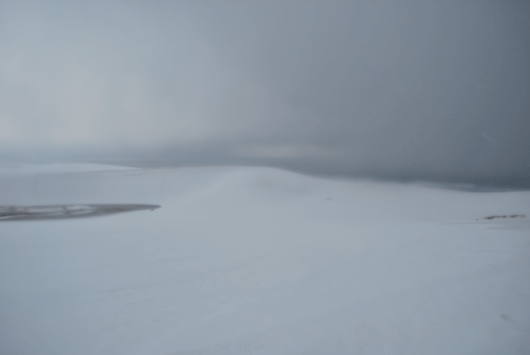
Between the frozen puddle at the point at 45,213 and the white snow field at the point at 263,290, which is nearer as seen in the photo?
the white snow field at the point at 263,290

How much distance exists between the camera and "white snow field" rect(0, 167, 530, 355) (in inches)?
90.3

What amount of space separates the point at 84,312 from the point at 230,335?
70.8 inches

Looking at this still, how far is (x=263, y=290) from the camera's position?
3.37m

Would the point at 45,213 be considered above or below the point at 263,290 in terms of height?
below

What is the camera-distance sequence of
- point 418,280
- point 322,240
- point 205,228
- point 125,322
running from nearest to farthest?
1. point 125,322
2. point 418,280
3. point 322,240
4. point 205,228

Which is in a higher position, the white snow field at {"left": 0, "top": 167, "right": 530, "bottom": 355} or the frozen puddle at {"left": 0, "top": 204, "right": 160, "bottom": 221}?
the white snow field at {"left": 0, "top": 167, "right": 530, "bottom": 355}

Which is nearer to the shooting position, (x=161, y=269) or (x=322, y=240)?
(x=161, y=269)

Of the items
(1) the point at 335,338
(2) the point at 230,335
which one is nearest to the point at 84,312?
(2) the point at 230,335

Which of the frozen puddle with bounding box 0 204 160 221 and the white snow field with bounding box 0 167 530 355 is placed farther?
the frozen puddle with bounding box 0 204 160 221

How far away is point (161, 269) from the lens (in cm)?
412

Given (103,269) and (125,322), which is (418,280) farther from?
(103,269)

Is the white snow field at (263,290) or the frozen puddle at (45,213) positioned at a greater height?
the white snow field at (263,290)

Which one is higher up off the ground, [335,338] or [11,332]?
[335,338]

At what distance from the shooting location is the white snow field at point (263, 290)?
2.29 m
